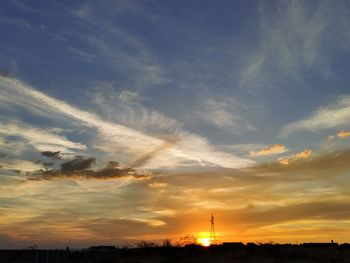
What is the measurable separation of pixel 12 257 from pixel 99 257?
8483mm

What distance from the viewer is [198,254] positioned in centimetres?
5188

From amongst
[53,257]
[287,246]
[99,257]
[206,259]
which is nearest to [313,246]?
[287,246]

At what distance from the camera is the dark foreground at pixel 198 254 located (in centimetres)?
4634

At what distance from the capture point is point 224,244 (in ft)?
180

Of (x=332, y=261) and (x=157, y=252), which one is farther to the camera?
(x=157, y=252)

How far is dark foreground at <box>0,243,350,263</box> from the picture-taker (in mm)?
46344

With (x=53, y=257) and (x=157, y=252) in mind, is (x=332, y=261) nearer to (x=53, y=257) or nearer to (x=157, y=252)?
(x=157, y=252)

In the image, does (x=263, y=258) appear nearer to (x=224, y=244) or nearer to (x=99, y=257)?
(x=224, y=244)

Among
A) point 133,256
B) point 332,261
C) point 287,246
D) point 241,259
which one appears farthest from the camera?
point 287,246

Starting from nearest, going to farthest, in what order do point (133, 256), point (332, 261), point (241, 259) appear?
1. point (332, 261)
2. point (241, 259)
3. point (133, 256)

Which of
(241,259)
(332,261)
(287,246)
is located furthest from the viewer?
(287,246)

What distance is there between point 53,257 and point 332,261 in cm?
2626

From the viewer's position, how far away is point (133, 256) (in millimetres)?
52250

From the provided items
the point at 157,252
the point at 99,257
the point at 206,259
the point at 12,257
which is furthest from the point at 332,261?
the point at 12,257
